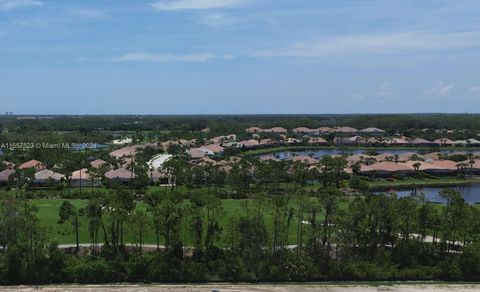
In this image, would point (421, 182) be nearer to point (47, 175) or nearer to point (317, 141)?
point (47, 175)

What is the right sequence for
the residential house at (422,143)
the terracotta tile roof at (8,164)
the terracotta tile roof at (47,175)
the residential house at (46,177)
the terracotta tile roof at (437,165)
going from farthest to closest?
the residential house at (422,143) < the terracotta tile roof at (437,165) < the terracotta tile roof at (8,164) < the terracotta tile roof at (47,175) < the residential house at (46,177)

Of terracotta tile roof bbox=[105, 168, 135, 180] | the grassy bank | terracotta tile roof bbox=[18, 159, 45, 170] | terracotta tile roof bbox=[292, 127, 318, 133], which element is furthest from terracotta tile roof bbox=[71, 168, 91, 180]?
terracotta tile roof bbox=[292, 127, 318, 133]

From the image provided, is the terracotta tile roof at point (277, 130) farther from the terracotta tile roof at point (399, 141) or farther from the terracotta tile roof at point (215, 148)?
the terracotta tile roof at point (215, 148)

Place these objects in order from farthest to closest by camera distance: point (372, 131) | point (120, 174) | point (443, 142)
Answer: point (372, 131) < point (443, 142) < point (120, 174)

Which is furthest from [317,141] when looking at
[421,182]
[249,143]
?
[421,182]

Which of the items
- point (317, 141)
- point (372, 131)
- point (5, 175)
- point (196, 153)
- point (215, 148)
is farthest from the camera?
point (372, 131)

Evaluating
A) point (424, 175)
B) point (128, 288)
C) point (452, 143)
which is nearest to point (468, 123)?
point (452, 143)

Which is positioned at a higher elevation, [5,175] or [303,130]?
[303,130]

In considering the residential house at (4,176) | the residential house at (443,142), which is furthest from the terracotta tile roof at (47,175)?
the residential house at (443,142)
